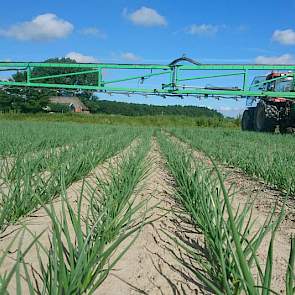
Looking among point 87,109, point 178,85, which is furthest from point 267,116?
point 87,109

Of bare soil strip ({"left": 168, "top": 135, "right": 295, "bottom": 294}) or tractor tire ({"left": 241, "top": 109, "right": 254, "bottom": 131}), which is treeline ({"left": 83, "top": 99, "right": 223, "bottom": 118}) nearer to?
tractor tire ({"left": 241, "top": 109, "right": 254, "bottom": 131})

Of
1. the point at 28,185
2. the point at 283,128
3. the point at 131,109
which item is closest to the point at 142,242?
the point at 28,185

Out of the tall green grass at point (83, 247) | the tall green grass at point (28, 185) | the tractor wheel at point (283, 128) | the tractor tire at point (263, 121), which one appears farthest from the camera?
the tractor wheel at point (283, 128)

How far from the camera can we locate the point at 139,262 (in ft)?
5.61

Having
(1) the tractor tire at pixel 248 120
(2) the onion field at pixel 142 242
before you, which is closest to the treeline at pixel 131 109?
(1) the tractor tire at pixel 248 120

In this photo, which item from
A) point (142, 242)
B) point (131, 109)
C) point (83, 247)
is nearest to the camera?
point (83, 247)

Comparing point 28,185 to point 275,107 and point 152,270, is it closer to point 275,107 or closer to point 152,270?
point 152,270

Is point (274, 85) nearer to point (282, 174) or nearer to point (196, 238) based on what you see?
point (282, 174)

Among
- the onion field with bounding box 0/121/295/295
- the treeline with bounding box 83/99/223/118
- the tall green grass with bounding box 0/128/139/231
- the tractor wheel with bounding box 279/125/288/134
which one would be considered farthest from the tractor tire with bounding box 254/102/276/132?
the treeline with bounding box 83/99/223/118

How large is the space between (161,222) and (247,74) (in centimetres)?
977

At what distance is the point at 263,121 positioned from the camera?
12.6 meters

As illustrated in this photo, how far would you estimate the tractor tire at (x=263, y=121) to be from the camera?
39.9 ft

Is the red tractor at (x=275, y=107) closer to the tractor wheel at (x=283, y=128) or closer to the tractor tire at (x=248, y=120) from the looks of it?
the tractor wheel at (x=283, y=128)

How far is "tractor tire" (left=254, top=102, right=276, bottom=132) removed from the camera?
12.2 m
